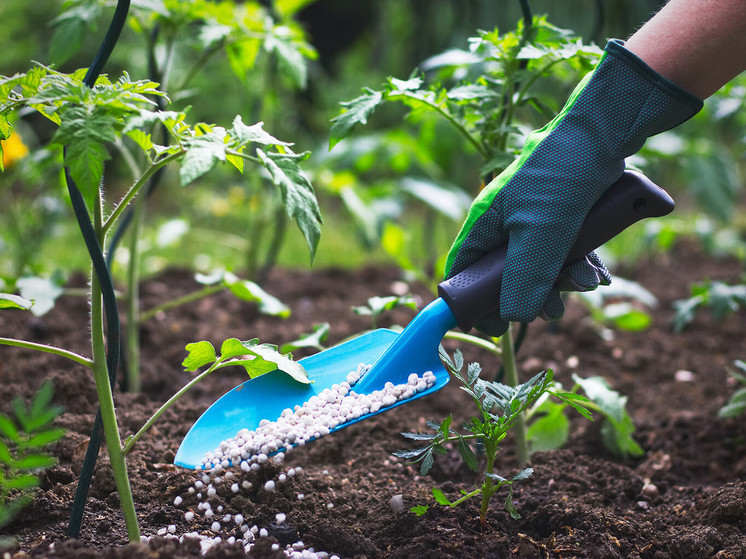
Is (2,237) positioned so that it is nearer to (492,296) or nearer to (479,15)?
(492,296)

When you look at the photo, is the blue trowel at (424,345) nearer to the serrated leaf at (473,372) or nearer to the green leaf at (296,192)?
the serrated leaf at (473,372)

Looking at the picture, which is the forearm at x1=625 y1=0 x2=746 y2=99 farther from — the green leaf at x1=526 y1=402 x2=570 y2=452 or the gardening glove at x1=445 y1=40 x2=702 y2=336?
the green leaf at x1=526 y1=402 x2=570 y2=452

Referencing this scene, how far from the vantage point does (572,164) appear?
3.80 feet

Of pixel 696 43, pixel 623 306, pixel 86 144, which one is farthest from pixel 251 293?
pixel 623 306

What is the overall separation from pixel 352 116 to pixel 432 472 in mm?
781

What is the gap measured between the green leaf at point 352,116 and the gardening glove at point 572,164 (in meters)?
0.29

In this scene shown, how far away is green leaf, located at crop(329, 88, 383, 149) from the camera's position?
1.26 meters

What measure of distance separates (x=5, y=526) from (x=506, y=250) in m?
0.99

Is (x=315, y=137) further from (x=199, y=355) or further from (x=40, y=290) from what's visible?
(x=199, y=355)

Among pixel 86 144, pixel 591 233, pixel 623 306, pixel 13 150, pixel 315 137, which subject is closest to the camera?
pixel 86 144

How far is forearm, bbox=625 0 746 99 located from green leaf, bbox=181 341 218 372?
880mm

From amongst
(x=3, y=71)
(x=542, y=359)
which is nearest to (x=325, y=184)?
(x=542, y=359)

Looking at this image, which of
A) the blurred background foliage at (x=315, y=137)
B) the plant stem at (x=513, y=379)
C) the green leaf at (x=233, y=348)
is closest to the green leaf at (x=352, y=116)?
the blurred background foliage at (x=315, y=137)

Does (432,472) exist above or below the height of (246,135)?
below
